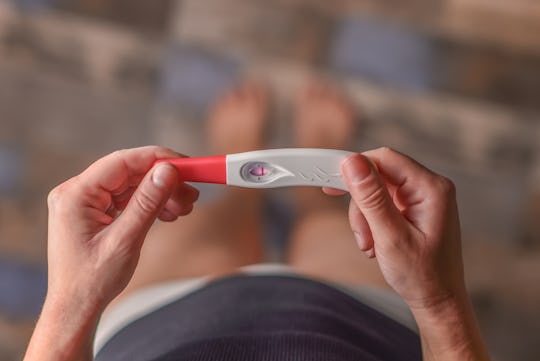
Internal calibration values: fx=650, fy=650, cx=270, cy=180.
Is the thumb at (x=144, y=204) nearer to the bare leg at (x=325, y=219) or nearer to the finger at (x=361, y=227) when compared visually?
the finger at (x=361, y=227)

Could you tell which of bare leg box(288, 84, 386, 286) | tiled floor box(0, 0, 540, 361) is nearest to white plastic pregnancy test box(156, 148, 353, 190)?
bare leg box(288, 84, 386, 286)

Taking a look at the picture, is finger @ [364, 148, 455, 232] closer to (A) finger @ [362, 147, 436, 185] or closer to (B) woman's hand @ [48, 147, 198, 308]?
(A) finger @ [362, 147, 436, 185]

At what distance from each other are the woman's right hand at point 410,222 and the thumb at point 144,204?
0.17m

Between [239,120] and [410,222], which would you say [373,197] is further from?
[239,120]

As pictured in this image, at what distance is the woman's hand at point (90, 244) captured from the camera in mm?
599

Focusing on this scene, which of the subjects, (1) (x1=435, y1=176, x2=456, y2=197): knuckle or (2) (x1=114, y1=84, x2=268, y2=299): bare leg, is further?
(2) (x1=114, y1=84, x2=268, y2=299): bare leg

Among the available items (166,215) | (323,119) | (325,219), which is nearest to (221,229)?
(325,219)

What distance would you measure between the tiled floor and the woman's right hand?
0.66 metres

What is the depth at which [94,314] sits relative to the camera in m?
0.62

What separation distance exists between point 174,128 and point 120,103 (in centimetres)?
12

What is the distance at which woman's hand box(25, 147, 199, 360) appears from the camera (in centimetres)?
60

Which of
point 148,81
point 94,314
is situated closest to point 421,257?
point 94,314

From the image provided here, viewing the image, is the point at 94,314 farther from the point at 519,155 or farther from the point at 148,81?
the point at 519,155

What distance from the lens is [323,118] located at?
129 centimetres
